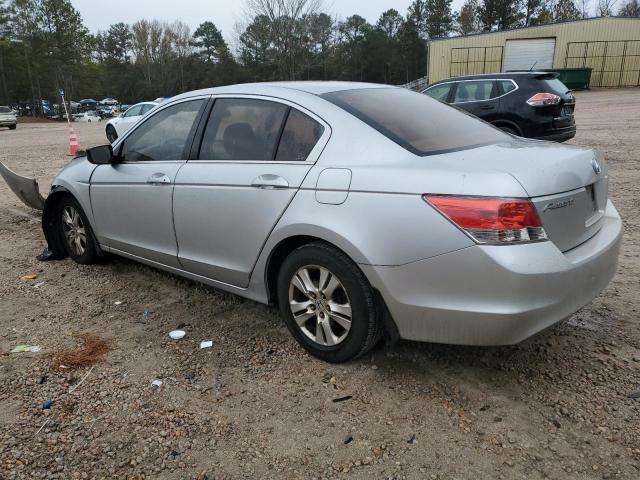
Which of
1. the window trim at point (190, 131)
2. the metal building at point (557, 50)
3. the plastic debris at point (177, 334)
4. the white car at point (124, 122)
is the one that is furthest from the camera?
the metal building at point (557, 50)

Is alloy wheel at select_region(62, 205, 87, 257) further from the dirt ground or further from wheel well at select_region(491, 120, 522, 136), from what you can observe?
wheel well at select_region(491, 120, 522, 136)

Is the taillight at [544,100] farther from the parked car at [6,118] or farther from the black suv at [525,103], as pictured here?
the parked car at [6,118]

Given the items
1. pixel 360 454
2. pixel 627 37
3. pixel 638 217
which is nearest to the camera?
pixel 360 454

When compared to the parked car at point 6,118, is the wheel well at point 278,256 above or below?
above

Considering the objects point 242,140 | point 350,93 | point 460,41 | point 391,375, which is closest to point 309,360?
point 391,375

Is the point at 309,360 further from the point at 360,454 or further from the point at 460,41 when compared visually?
the point at 460,41

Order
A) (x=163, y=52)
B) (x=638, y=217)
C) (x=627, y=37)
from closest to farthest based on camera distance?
(x=638, y=217), (x=627, y=37), (x=163, y=52)

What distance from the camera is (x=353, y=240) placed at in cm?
267

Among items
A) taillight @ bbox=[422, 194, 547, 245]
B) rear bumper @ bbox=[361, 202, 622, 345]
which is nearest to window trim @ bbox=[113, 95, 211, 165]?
rear bumper @ bbox=[361, 202, 622, 345]

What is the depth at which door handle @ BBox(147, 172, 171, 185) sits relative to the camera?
372 centimetres

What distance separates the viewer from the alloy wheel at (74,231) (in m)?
4.81

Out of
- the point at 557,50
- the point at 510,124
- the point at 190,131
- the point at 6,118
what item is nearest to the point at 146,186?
the point at 190,131

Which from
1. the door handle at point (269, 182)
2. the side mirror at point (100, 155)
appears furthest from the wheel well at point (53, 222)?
the door handle at point (269, 182)

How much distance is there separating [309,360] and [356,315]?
551 millimetres
